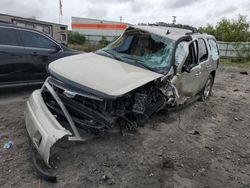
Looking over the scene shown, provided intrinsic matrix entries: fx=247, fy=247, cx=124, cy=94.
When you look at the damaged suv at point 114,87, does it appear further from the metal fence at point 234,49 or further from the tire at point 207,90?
the metal fence at point 234,49

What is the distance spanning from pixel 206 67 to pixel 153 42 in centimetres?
220

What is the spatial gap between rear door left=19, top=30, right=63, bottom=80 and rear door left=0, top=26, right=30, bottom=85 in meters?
0.18

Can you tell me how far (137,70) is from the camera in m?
4.43

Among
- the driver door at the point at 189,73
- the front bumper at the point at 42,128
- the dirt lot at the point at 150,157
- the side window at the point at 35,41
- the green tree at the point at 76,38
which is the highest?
the side window at the point at 35,41

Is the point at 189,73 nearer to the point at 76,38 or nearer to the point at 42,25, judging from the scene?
the point at 42,25

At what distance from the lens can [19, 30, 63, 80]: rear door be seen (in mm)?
6277

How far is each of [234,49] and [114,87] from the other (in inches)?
888

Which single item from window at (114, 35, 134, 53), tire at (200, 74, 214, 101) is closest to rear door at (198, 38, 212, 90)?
tire at (200, 74, 214, 101)

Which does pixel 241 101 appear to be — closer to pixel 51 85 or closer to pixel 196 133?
pixel 196 133

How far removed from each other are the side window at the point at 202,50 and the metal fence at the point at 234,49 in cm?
1739

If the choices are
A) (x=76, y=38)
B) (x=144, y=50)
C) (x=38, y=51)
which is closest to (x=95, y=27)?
(x=76, y=38)

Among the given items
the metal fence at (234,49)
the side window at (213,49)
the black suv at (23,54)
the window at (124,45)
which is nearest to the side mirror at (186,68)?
the window at (124,45)

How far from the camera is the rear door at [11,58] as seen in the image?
5.79 m

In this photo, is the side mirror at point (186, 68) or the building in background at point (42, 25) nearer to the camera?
the side mirror at point (186, 68)
